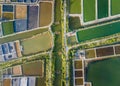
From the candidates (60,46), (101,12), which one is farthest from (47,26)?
(101,12)

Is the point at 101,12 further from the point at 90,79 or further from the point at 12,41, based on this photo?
the point at 12,41

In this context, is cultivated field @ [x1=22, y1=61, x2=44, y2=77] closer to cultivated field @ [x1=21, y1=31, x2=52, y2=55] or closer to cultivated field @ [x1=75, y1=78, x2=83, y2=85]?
cultivated field @ [x1=21, y1=31, x2=52, y2=55]

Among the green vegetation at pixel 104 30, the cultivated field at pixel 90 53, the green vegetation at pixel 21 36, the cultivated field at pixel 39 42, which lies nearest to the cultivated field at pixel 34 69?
the cultivated field at pixel 39 42

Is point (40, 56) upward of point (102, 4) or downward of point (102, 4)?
downward

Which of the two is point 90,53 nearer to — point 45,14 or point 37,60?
point 37,60

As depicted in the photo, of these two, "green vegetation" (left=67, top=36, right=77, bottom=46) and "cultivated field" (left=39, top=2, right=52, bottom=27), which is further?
"cultivated field" (left=39, top=2, right=52, bottom=27)

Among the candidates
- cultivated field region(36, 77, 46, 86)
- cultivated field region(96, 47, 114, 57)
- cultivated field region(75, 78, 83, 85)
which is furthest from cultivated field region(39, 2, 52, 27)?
cultivated field region(75, 78, 83, 85)

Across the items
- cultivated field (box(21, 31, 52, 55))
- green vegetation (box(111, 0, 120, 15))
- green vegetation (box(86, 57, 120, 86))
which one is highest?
green vegetation (box(111, 0, 120, 15))
